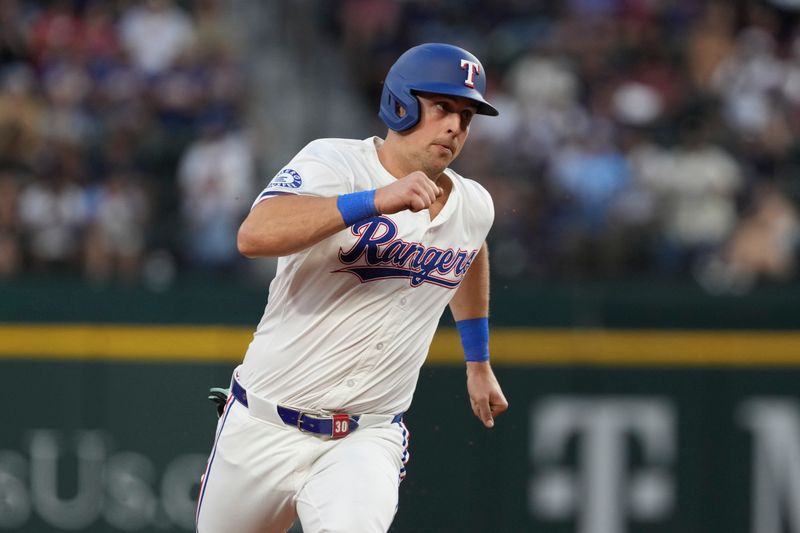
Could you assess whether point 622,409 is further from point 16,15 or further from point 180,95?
point 16,15

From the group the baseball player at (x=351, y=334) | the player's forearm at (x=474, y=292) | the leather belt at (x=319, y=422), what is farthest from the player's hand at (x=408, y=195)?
the player's forearm at (x=474, y=292)

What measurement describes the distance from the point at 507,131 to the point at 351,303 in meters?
6.52

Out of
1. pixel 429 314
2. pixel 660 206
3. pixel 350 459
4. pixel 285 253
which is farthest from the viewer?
pixel 660 206

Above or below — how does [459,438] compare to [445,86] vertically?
below

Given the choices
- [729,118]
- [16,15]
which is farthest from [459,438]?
[16,15]

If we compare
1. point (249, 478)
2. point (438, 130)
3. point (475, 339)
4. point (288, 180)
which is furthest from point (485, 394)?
point (288, 180)

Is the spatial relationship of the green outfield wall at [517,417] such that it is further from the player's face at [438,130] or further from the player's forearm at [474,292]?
the player's face at [438,130]

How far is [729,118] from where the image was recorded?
11.0 meters

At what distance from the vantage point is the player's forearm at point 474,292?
5.14 m

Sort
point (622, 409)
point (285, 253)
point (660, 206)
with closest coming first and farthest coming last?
point (285, 253) < point (622, 409) < point (660, 206)

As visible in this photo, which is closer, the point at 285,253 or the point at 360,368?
the point at 285,253

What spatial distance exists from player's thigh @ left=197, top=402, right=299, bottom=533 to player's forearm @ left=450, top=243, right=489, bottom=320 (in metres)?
0.99

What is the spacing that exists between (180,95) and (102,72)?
0.77m

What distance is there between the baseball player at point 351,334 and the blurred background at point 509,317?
4169mm
